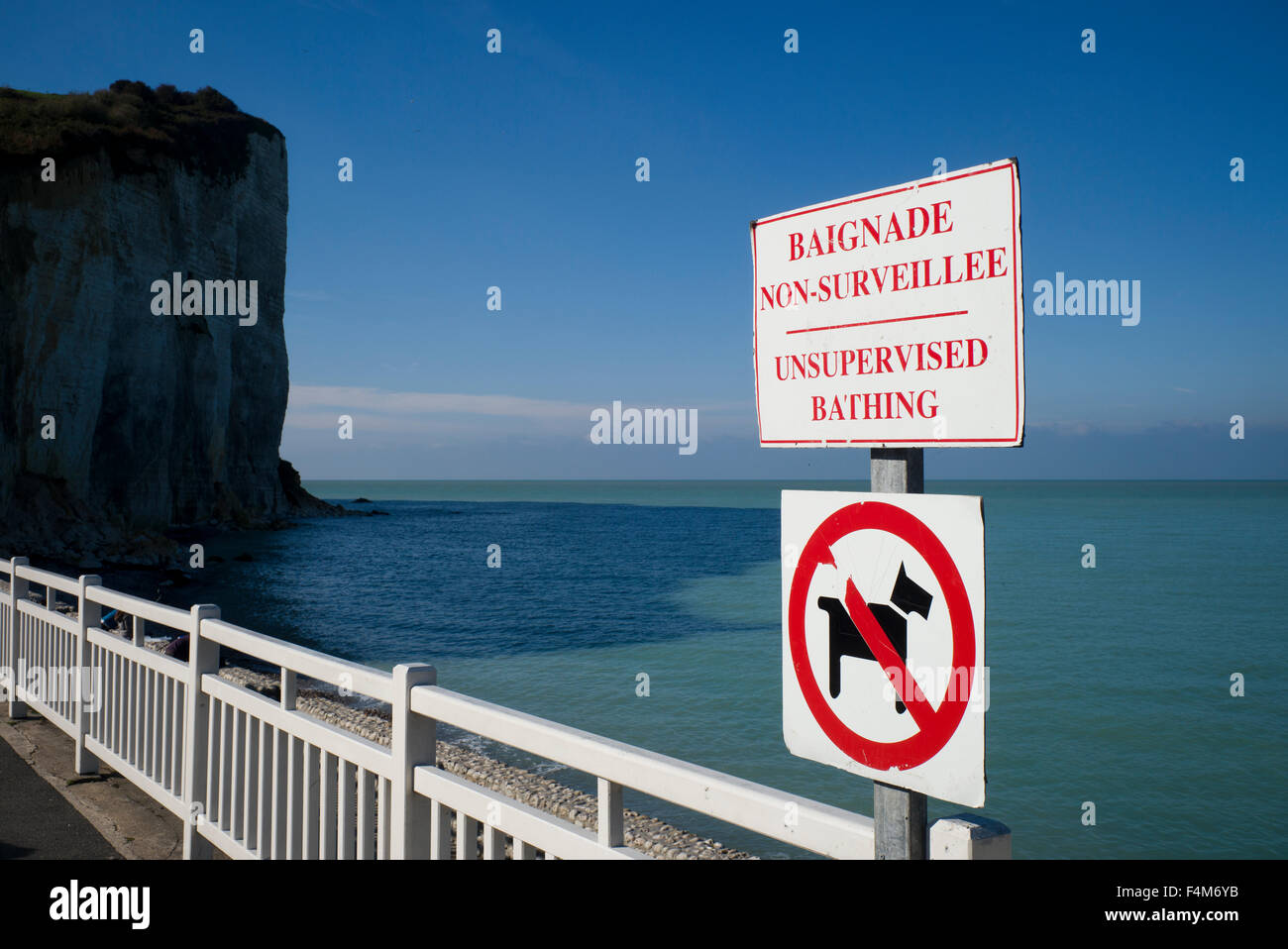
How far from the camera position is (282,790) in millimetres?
3820

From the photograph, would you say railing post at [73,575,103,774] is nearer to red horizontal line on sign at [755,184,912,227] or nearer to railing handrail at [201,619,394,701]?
railing handrail at [201,619,394,701]

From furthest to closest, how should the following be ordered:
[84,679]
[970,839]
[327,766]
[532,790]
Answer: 1. [532,790]
2. [84,679]
3. [327,766]
4. [970,839]

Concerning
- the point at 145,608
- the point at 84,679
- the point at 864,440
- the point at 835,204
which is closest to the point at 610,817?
the point at 864,440

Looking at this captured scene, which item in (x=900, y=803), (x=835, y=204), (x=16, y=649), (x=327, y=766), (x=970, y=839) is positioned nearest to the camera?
(x=970, y=839)

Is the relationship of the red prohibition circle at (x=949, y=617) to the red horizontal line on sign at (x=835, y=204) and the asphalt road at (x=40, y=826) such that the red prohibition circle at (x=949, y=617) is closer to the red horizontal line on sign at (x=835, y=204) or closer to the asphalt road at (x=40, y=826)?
the red horizontal line on sign at (x=835, y=204)

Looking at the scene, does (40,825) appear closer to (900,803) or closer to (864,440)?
(900,803)

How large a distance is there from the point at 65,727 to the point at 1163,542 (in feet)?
266

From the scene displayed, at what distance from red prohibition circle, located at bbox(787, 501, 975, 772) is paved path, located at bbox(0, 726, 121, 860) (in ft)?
15.3

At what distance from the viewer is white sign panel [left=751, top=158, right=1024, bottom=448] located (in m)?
1.74

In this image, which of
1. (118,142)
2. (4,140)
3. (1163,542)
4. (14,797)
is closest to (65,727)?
(14,797)

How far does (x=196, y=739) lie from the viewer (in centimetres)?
452

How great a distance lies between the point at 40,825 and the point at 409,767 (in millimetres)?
3775

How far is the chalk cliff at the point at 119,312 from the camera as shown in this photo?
33.5 metres
